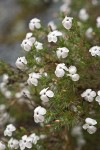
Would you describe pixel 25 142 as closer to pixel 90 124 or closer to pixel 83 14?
pixel 90 124

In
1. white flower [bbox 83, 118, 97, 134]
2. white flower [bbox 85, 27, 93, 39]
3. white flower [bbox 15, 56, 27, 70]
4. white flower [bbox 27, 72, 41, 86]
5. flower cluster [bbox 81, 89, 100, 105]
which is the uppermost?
white flower [bbox 85, 27, 93, 39]

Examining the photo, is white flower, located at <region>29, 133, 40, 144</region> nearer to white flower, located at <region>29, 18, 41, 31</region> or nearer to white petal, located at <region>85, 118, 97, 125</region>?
white petal, located at <region>85, 118, 97, 125</region>

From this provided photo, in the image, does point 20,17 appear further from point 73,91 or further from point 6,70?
point 73,91

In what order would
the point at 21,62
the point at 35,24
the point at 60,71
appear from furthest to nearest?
the point at 35,24 → the point at 21,62 → the point at 60,71

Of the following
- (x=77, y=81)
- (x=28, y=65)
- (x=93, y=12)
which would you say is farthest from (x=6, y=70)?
(x=93, y=12)

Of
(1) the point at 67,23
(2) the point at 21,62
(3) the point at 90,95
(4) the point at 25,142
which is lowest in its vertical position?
(4) the point at 25,142

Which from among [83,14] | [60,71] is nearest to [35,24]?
[60,71]

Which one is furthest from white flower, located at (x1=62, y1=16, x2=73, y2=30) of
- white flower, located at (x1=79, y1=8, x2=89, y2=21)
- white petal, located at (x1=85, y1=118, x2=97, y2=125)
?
white flower, located at (x1=79, y1=8, x2=89, y2=21)

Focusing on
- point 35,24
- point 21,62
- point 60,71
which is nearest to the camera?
point 60,71
